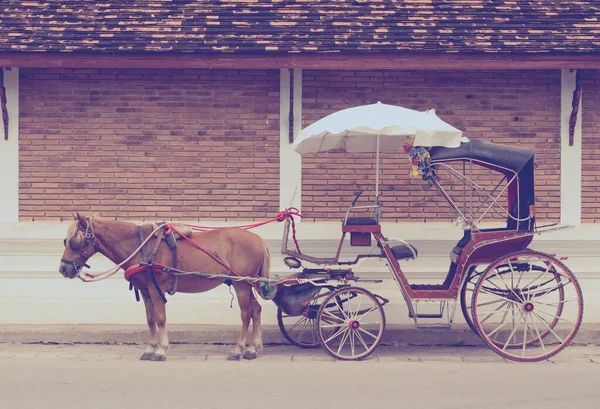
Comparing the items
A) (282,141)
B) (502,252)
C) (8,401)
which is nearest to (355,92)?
(282,141)

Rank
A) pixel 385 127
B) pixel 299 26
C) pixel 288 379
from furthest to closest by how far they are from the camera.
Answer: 1. pixel 299 26
2. pixel 385 127
3. pixel 288 379

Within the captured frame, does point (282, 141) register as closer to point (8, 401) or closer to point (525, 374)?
point (525, 374)

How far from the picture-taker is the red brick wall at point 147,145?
11242 mm

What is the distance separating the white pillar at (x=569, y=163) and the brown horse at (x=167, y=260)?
12.8 feet

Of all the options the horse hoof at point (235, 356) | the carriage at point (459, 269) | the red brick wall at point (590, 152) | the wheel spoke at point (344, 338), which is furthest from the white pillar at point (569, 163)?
the horse hoof at point (235, 356)

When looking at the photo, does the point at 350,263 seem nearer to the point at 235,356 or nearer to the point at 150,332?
the point at 235,356

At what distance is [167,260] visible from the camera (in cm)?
941

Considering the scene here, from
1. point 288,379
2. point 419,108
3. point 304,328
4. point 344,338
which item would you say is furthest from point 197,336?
point 419,108

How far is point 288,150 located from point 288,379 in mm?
3679

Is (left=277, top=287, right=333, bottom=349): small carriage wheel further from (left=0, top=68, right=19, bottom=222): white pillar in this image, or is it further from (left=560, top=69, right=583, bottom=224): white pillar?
(left=0, top=68, right=19, bottom=222): white pillar

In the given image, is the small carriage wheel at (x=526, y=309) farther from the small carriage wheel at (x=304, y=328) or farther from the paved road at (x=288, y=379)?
the small carriage wheel at (x=304, y=328)

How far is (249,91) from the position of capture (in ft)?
36.9

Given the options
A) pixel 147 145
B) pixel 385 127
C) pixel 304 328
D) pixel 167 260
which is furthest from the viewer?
pixel 147 145

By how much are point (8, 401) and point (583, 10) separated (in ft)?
26.4
